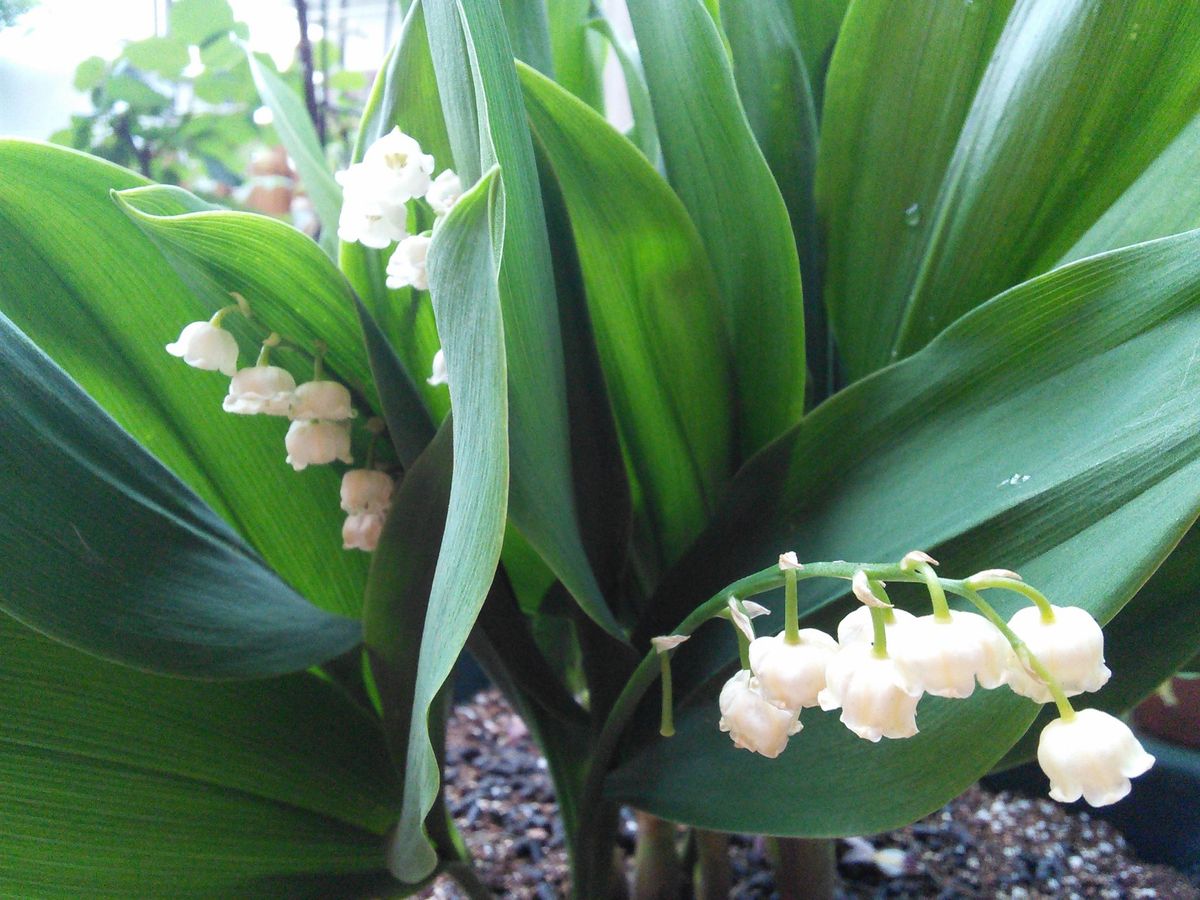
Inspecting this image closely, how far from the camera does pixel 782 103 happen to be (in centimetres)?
55

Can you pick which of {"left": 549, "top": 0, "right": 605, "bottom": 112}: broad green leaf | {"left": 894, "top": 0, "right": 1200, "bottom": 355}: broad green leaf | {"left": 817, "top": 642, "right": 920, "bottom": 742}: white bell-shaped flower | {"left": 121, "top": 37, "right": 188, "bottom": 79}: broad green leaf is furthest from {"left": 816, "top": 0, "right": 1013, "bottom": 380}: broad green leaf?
{"left": 121, "top": 37, "right": 188, "bottom": 79}: broad green leaf

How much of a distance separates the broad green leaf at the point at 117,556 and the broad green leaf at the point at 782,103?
0.35m

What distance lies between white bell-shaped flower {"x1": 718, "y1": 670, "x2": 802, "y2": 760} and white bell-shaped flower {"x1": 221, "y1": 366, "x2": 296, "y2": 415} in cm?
25

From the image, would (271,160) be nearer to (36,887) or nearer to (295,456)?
(295,456)

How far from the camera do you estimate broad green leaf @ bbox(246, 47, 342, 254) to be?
0.63m

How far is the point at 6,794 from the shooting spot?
1.24 feet

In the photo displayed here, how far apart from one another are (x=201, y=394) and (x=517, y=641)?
222 millimetres

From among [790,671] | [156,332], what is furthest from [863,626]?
[156,332]

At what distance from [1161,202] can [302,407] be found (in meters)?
0.41

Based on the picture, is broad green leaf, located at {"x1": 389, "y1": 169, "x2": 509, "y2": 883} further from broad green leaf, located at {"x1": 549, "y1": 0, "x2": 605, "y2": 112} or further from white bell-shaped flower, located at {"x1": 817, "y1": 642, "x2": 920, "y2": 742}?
broad green leaf, located at {"x1": 549, "y1": 0, "x2": 605, "y2": 112}

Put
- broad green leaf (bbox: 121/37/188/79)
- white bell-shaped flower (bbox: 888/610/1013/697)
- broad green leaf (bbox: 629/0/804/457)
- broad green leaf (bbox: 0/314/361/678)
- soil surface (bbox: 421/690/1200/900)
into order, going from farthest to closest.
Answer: broad green leaf (bbox: 121/37/188/79), soil surface (bbox: 421/690/1200/900), broad green leaf (bbox: 629/0/804/457), broad green leaf (bbox: 0/314/361/678), white bell-shaped flower (bbox: 888/610/1013/697)

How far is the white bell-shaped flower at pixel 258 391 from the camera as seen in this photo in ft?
1.35

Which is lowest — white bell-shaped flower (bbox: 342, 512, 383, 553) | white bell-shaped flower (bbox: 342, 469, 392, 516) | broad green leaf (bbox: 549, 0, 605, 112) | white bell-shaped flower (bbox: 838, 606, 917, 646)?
white bell-shaped flower (bbox: 838, 606, 917, 646)

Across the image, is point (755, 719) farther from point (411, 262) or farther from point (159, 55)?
point (159, 55)
